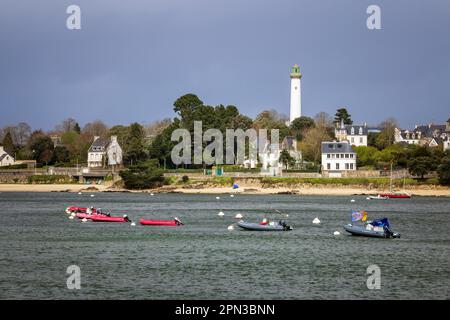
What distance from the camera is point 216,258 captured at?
55656 mm

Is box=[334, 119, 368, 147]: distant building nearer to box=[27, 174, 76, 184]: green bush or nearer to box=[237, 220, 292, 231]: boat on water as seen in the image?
box=[27, 174, 76, 184]: green bush

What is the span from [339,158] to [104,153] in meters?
50.4

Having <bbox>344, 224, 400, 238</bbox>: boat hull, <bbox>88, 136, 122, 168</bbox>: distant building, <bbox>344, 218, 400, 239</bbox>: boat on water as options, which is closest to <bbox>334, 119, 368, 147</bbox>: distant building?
<bbox>88, 136, 122, 168</bbox>: distant building

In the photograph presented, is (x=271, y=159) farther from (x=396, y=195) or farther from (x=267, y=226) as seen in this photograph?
(x=267, y=226)

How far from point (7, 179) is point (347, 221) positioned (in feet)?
295

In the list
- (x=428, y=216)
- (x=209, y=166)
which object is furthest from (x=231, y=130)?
(x=428, y=216)

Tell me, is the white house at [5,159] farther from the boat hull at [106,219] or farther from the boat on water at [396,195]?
the boat hull at [106,219]

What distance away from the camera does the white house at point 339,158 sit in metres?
147

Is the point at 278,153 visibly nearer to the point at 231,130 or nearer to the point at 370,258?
the point at 231,130

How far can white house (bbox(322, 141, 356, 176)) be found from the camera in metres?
147

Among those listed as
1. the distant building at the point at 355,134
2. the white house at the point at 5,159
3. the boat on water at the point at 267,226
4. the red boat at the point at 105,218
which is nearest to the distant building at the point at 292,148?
the distant building at the point at 355,134

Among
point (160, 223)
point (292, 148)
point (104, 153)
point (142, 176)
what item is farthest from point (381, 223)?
point (104, 153)

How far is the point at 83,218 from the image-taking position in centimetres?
8394
